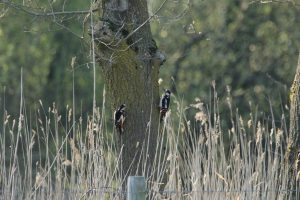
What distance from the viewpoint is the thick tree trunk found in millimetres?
6180

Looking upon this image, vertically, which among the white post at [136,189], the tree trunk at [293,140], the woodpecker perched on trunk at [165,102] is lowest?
the white post at [136,189]

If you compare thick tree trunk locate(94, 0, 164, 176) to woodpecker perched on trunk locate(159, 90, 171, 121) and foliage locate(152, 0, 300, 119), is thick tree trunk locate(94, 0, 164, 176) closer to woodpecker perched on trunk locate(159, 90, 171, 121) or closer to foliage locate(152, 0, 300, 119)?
woodpecker perched on trunk locate(159, 90, 171, 121)

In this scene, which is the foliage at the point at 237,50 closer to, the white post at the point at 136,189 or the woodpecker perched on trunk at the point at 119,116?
the woodpecker perched on trunk at the point at 119,116

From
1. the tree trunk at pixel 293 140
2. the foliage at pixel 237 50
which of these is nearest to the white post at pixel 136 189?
the tree trunk at pixel 293 140

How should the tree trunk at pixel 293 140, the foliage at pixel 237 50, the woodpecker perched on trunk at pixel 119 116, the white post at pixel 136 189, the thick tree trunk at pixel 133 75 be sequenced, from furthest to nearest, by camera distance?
the foliage at pixel 237 50
the thick tree trunk at pixel 133 75
the woodpecker perched on trunk at pixel 119 116
the tree trunk at pixel 293 140
the white post at pixel 136 189

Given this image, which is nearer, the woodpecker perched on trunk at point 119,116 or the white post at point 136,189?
the white post at point 136,189

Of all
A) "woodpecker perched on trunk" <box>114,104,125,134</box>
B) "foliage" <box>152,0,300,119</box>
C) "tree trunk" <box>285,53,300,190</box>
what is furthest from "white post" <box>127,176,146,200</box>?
"foliage" <box>152,0,300,119</box>

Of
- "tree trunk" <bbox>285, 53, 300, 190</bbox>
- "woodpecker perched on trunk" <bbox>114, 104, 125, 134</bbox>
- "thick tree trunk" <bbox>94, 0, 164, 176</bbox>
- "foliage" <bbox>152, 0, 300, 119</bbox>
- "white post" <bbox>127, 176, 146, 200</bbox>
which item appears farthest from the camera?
"foliage" <bbox>152, 0, 300, 119</bbox>

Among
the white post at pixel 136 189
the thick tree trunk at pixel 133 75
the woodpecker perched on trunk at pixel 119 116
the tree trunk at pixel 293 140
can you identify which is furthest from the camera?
the thick tree trunk at pixel 133 75

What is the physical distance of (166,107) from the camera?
6.22 meters

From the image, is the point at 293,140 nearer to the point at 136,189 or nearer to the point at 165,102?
the point at 165,102

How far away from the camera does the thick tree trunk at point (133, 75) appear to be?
618 cm

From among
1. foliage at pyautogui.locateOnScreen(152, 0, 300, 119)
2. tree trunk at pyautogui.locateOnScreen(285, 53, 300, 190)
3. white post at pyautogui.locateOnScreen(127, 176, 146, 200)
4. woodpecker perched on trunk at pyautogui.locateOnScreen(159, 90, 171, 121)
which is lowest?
white post at pyautogui.locateOnScreen(127, 176, 146, 200)

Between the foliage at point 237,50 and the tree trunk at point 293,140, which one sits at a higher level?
the foliage at point 237,50
